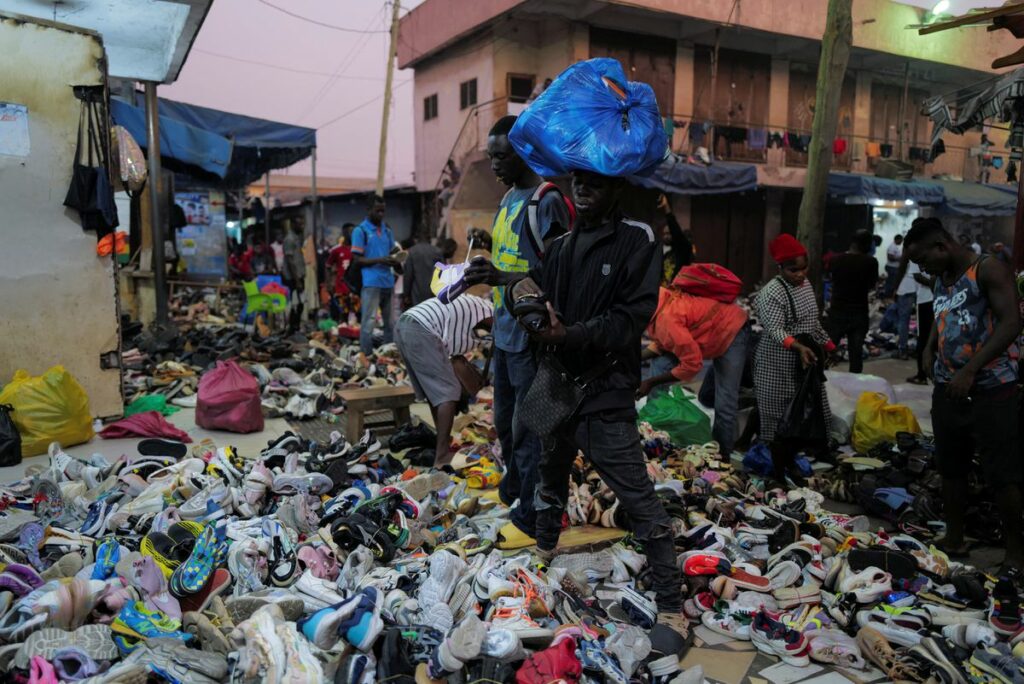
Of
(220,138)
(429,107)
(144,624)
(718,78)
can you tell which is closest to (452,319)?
(144,624)

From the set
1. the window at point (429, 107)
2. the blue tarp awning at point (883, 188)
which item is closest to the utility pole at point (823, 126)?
the blue tarp awning at point (883, 188)

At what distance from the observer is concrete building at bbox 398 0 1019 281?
18.4 m

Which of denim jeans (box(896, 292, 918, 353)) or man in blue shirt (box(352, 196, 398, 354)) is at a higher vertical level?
man in blue shirt (box(352, 196, 398, 354))

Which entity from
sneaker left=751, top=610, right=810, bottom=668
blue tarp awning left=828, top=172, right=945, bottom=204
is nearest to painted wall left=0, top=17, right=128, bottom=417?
sneaker left=751, top=610, right=810, bottom=668

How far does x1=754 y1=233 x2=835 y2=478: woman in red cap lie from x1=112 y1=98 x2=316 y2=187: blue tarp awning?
934cm

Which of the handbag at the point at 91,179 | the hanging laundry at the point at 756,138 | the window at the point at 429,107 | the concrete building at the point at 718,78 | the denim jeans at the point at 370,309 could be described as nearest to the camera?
the handbag at the point at 91,179

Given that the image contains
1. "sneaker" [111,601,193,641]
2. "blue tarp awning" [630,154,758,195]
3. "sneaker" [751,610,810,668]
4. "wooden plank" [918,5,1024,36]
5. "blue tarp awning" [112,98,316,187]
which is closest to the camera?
"sneaker" [111,601,193,641]

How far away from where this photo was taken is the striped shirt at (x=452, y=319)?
4.81 m

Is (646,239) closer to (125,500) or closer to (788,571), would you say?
(788,571)

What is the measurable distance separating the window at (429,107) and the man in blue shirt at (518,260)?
67.6 feet

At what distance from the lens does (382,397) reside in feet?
19.1

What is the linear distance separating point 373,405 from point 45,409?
232cm

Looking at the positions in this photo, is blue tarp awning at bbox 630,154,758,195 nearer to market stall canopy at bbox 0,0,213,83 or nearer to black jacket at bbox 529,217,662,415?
market stall canopy at bbox 0,0,213,83

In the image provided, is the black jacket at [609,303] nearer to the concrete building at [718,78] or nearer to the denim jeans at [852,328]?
the denim jeans at [852,328]
